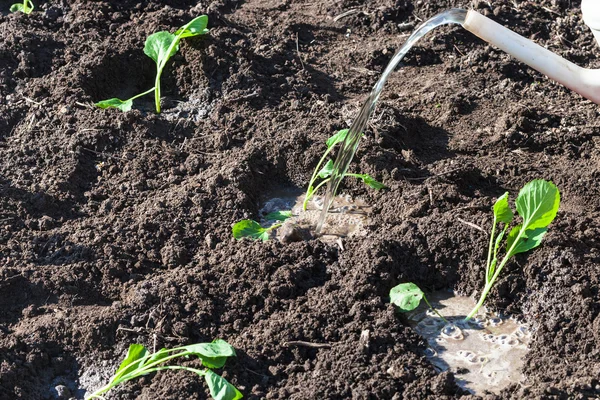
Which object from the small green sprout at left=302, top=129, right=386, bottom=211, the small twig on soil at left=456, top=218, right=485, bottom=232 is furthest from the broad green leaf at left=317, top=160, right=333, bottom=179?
the small twig on soil at left=456, top=218, right=485, bottom=232

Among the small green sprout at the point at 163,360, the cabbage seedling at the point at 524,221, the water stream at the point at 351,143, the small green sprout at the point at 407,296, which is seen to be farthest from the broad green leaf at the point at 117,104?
the cabbage seedling at the point at 524,221

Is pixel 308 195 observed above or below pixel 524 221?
below

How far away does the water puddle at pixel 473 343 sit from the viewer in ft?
8.34

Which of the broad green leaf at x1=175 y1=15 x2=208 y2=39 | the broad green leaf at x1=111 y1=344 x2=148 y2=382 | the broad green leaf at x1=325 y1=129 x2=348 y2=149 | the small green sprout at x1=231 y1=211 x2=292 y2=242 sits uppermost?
the broad green leaf at x1=175 y1=15 x2=208 y2=39

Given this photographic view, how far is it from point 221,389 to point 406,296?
70 cm

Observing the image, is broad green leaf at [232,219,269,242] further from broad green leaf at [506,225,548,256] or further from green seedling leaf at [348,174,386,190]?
broad green leaf at [506,225,548,256]

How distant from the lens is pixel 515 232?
9.04 feet

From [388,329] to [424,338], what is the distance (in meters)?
0.15

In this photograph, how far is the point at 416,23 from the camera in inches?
174

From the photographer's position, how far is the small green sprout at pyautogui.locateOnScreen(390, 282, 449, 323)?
2.67 metres

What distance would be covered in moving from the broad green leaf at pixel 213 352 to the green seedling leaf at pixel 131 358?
14 centimetres

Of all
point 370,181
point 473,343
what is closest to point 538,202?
point 473,343

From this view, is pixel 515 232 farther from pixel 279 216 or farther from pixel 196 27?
pixel 196 27

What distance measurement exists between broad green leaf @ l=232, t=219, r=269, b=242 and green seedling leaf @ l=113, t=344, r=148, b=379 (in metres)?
0.66
